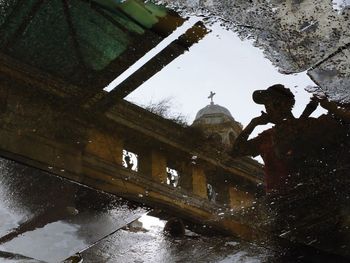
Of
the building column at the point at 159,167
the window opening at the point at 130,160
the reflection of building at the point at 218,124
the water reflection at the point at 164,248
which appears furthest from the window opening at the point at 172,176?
the water reflection at the point at 164,248

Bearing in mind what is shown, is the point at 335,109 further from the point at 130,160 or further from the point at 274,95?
the point at 130,160

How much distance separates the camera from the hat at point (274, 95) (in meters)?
2.24

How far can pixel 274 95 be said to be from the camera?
2.28m

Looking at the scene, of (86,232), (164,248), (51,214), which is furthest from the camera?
(164,248)

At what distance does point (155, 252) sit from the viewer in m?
3.74

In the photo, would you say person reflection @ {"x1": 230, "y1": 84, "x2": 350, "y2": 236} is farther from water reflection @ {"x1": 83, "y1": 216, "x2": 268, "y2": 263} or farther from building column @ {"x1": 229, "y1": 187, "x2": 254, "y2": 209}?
water reflection @ {"x1": 83, "y1": 216, "x2": 268, "y2": 263}

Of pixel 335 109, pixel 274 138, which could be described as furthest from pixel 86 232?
pixel 335 109

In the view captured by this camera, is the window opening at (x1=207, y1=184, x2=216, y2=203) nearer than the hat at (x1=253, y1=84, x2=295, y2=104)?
No

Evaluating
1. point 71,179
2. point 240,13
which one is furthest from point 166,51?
point 71,179

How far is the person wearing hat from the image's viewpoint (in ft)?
7.48

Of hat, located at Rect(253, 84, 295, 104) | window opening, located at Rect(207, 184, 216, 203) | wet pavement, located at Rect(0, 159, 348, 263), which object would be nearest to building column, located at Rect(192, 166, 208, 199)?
window opening, located at Rect(207, 184, 216, 203)

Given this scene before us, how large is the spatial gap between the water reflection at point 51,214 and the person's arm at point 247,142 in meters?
0.89

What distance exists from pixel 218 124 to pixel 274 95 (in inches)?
14.5

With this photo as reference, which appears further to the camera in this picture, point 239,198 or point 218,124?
point 239,198
